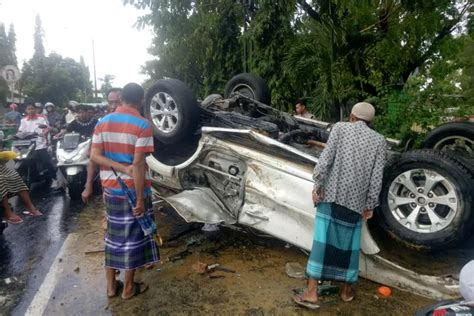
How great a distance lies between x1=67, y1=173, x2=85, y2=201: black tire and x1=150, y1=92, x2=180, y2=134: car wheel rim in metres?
2.12

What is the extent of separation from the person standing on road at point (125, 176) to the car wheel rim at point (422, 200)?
6.44 ft

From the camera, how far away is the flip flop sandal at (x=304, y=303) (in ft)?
10.3

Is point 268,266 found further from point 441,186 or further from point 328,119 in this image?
point 328,119

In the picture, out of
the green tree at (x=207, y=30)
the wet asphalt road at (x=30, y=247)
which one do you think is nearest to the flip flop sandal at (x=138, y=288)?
the wet asphalt road at (x=30, y=247)

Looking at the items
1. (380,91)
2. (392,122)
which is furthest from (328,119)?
(392,122)

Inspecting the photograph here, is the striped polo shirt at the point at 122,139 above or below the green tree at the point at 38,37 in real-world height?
below

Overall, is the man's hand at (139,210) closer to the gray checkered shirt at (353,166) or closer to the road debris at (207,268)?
the road debris at (207,268)

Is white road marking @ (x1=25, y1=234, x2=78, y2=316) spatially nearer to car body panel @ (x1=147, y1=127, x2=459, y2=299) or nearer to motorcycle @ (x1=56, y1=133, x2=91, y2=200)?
car body panel @ (x1=147, y1=127, x2=459, y2=299)

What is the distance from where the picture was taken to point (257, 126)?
429cm

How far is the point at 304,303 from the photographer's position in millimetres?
3158

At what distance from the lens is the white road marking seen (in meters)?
3.12

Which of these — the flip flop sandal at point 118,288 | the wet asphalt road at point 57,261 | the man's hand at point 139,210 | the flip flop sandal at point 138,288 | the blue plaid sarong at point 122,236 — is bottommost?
the wet asphalt road at point 57,261

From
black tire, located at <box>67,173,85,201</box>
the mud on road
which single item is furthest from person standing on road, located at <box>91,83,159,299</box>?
black tire, located at <box>67,173,85,201</box>

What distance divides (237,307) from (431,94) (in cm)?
470
